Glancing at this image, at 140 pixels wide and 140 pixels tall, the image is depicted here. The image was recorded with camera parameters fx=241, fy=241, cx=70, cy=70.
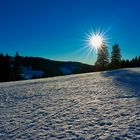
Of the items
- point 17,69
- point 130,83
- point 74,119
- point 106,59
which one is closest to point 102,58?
point 106,59

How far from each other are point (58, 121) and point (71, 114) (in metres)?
1.17

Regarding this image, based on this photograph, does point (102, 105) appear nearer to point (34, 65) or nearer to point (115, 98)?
point (115, 98)

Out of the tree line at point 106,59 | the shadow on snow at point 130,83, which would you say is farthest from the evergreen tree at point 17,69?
the shadow on snow at point 130,83

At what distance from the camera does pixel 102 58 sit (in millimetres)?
62750

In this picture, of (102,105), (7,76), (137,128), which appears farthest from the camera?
(7,76)

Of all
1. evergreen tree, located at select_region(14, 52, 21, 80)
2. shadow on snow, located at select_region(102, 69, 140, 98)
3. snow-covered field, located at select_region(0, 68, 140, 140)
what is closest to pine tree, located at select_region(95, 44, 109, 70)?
evergreen tree, located at select_region(14, 52, 21, 80)

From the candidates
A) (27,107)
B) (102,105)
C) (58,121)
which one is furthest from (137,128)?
(27,107)

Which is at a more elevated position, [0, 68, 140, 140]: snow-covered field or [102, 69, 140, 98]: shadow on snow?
[102, 69, 140, 98]: shadow on snow

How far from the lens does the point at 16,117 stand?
469 inches

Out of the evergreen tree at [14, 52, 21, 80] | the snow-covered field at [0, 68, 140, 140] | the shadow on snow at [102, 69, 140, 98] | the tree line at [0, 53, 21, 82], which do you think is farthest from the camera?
the evergreen tree at [14, 52, 21, 80]

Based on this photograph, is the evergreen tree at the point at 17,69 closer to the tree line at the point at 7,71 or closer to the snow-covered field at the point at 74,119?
the tree line at the point at 7,71

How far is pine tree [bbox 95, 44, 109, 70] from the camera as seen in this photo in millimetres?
62500

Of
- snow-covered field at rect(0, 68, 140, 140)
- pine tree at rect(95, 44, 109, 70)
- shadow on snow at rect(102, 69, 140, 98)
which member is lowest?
snow-covered field at rect(0, 68, 140, 140)

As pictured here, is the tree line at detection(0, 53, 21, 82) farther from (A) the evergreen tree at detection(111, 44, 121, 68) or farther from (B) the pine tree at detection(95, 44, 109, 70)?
(A) the evergreen tree at detection(111, 44, 121, 68)
